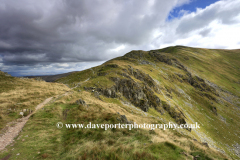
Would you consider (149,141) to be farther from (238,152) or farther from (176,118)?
(238,152)

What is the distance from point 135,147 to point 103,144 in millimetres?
3518

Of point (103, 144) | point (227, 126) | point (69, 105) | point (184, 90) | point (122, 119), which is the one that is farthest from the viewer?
point (184, 90)

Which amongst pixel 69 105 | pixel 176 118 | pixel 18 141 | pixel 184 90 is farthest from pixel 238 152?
pixel 18 141

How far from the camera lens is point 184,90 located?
99.4m

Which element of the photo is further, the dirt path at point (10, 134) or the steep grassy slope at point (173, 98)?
the steep grassy slope at point (173, 98)

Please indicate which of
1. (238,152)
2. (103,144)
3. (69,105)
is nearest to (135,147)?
(103,144)

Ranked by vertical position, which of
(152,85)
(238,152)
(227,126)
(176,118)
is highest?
(152,85)

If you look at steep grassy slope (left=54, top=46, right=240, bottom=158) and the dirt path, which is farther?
steep grassy slope (left=54, top=46, right=240, bottom=158)

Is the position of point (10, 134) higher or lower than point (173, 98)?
higher

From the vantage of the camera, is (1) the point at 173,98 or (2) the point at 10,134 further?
(1) the point at 173,98

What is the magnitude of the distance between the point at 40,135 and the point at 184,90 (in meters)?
115

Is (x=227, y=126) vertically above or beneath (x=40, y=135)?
beneath

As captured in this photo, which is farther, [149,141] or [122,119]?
[122,119]

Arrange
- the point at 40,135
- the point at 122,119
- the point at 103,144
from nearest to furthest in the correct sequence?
the point at 103,144, the point at 40,135, the point at 122,119
